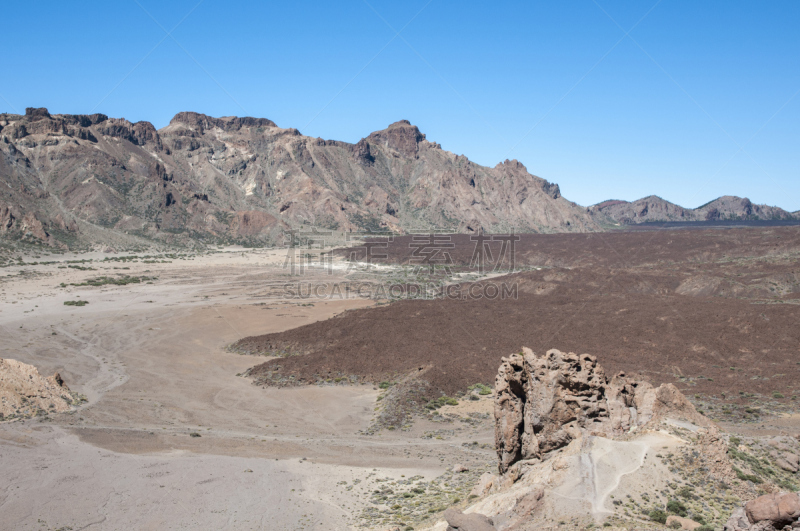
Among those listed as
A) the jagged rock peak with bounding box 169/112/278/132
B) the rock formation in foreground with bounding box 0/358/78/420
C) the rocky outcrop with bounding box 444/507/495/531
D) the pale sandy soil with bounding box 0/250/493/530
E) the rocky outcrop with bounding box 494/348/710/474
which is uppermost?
the jagged rock peak with bounding box 169/112/278/132

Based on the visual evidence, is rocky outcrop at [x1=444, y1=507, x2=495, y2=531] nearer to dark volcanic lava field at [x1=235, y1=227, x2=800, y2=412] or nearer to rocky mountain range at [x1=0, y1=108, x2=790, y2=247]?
dark volcanic lava field at [x1=235, y1=227, x2=800, y2=412]

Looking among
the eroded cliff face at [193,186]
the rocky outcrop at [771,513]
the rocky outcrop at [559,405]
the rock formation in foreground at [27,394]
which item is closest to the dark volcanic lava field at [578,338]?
the rock formation in foreground at [27,394]

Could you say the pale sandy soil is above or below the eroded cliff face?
below

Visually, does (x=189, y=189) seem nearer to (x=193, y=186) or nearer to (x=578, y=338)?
(x=193, y=186)

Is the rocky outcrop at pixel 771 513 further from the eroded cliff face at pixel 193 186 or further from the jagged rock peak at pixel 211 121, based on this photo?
the jagged rock peak at pixel 211 121

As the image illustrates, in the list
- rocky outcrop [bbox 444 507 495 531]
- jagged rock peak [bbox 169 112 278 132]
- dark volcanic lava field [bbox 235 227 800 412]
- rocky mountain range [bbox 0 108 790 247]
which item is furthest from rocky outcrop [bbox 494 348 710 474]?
jagged rock peak [bbox 169 112 278 132]
